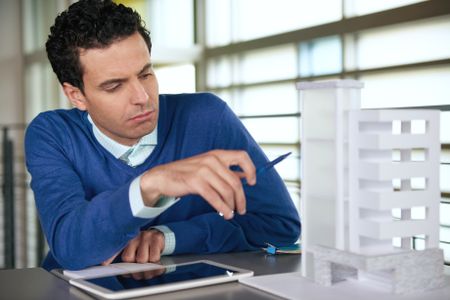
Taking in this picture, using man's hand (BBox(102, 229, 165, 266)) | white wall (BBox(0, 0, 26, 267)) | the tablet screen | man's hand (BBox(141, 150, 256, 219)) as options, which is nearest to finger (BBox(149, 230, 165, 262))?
man's hand (BBox(102, 229, 165, 266))

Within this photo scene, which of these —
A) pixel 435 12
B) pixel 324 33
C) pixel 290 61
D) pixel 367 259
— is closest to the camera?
pixel 367 259

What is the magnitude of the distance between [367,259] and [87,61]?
0.74 m

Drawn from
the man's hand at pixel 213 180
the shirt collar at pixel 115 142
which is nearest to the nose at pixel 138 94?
the shirt collar at pixel 115 142

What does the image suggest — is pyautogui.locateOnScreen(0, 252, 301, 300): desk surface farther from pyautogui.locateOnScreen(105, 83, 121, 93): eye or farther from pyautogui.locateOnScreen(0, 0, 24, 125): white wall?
pyautogui.locateOnScreen(0, 0, 24, 125): white wall

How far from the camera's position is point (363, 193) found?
0.82m

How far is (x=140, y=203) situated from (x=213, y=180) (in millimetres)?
127

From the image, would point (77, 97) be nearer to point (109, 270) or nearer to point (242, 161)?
point (109, 270)

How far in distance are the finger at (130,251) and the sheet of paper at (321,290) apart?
25 centimetres

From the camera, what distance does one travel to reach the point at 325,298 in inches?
30.8

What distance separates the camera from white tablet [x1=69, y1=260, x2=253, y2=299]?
816 mm

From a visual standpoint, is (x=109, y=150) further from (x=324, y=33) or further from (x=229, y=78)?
(x=229, y=78)

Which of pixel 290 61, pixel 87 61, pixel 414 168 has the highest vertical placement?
pixel 290 61

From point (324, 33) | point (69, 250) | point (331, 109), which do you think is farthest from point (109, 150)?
point (324, 33)

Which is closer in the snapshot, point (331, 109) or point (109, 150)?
point (331, 109)
